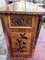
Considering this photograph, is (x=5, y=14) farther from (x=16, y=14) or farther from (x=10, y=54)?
(x=10, y=54)

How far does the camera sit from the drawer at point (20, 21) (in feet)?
3.13

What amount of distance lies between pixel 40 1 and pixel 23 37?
277 cm

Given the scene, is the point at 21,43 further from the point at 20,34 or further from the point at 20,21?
the point at 20,21

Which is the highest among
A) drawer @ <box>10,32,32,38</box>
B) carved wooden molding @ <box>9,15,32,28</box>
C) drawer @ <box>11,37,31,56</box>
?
carved wooden molding @ <box>9,15,32,28</box>

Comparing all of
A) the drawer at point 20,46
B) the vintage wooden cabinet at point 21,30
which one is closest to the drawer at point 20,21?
the vintage wooden cabinet at point 21,30

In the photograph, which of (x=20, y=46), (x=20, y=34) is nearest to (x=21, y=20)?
(x=20, y=34)

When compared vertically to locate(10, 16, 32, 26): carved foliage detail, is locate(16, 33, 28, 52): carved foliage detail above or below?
below

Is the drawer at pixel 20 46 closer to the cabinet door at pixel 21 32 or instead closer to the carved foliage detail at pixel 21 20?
the cabinet door at pixel 21 32

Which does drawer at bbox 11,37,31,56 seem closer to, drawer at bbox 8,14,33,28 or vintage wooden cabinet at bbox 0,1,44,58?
vintage wooden cabinet at bbox 0,1,44,58

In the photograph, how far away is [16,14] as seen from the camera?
927 millimetres

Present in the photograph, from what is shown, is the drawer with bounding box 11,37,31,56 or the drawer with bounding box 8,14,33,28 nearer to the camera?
the drawer with bounding box 8,14,33,28

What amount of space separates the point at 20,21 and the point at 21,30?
7 cm

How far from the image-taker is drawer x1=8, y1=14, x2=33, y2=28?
3.13ft

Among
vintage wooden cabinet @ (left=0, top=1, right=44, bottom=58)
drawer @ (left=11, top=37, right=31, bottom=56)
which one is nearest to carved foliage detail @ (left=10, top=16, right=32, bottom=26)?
vintage wooden cabinet @ (left=0, top=1, right=44, bottom=58)
